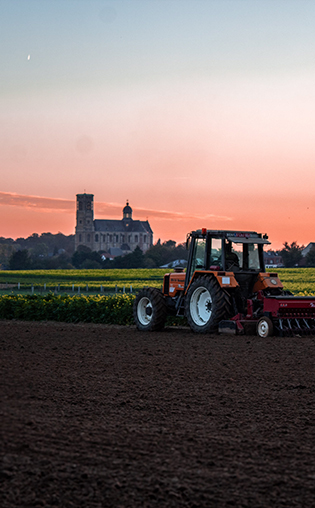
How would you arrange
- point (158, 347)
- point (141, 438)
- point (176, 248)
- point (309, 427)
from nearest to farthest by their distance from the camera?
point (141, 438), point (309, 427), point (158, 347), point (176, 248)

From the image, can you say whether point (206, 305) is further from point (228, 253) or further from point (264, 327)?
point (264, 327)

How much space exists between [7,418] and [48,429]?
55 centimetres

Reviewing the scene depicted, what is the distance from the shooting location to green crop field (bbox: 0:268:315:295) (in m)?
55.5

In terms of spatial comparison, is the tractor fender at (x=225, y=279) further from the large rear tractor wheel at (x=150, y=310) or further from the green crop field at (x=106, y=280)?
the green crop field at (x=106, y=280)

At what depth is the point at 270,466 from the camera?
5.86 metres

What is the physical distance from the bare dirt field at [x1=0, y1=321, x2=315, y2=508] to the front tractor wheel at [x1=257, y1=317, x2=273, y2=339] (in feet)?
8.87

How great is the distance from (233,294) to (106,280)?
59045mm

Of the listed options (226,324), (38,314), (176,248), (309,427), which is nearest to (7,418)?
(309,427)

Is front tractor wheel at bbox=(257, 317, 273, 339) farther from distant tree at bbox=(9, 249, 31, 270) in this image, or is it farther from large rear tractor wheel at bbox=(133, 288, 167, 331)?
distant tree at bbox=(9, 249, 31, 270)

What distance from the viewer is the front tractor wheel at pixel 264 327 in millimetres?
15002

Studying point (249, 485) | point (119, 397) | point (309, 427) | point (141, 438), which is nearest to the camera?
point (249, 485)

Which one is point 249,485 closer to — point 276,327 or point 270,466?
point 270,466

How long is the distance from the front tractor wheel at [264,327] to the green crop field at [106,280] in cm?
2857

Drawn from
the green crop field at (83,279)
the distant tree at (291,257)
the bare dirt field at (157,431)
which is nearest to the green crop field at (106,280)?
the green crop field at (83,279)
